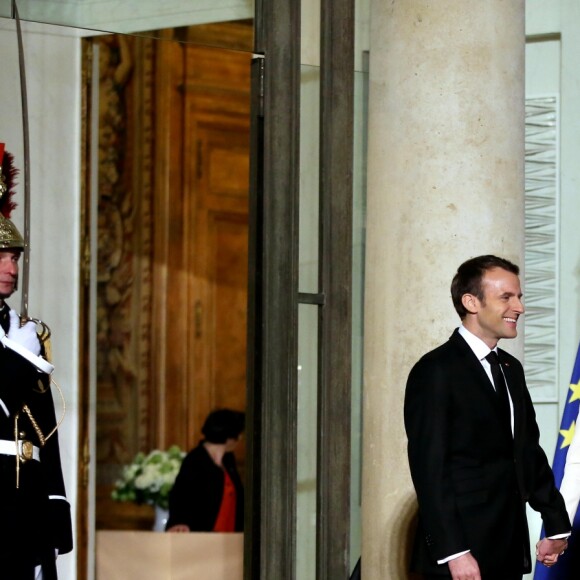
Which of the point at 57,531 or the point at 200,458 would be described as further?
the point at 200,458

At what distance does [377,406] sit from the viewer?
6.30 meters

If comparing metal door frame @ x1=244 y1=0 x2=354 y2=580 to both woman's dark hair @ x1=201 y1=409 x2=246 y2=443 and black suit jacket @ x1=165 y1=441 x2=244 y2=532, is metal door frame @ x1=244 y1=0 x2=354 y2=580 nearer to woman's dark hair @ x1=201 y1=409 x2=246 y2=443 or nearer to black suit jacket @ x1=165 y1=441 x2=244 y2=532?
black suit jacket @ x1=165 y1=441 x2=244 y2=532

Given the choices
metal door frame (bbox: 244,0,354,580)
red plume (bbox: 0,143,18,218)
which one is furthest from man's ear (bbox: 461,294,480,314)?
metal door frame (bbox: 244,0,354,580)

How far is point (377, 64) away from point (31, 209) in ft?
5.41

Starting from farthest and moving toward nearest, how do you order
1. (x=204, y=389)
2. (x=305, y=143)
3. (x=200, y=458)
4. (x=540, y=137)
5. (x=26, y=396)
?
(x=204, y=389), (x=200, y=458), (x=540, y=137), (x=305, y=143), (x=26, y=396)

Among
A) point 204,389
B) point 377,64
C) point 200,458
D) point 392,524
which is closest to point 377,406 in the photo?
point 392,524

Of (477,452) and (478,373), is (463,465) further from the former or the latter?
(478,373)

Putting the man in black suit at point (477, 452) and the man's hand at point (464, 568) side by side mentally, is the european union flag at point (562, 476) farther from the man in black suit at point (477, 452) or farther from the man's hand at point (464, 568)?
the man's hand at point (464, 568)

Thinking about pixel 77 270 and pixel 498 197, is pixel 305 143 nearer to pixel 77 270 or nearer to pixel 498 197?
pixel 498 197

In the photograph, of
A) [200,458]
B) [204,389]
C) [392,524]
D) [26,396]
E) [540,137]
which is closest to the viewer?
[26,396]

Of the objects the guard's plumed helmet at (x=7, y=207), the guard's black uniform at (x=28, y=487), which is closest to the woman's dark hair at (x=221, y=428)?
the guard's plumed helmet at (x=7, y=207)

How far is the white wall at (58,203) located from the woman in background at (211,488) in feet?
3.22

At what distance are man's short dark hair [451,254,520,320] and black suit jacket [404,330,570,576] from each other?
14 cm

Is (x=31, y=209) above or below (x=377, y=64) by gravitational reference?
below
